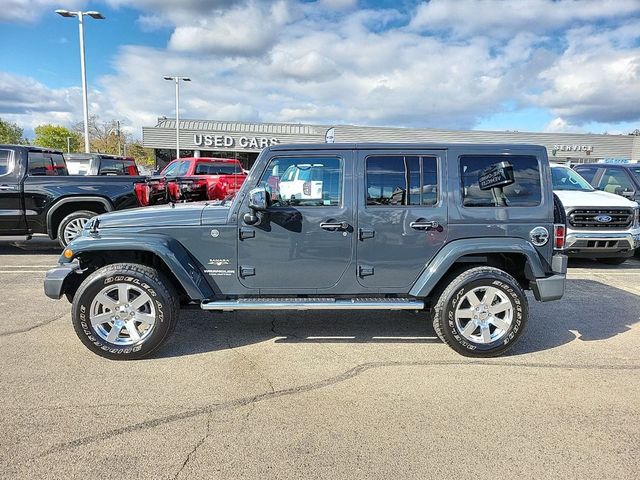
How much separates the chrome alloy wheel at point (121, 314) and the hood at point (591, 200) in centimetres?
690

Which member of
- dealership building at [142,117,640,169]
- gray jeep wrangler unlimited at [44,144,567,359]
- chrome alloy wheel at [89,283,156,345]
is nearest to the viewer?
chrome alloy wheel at [89,283,156,345]

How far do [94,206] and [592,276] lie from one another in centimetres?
871

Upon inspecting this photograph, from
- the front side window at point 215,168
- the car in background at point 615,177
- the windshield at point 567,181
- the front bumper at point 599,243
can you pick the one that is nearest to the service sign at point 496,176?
the front bumper at point 599,243

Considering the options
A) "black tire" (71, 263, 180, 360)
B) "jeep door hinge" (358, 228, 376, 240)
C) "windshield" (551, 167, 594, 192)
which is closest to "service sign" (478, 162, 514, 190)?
"jeep door hinge" (358, 228, 376, 240)

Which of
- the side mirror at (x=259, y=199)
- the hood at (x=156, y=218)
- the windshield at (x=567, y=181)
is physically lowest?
the hood at (x=156, y=218)

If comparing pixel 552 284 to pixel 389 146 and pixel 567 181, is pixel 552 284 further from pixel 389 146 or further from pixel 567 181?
pixel 567 181

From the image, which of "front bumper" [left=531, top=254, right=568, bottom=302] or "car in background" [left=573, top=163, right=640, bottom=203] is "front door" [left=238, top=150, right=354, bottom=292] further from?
"car in background" [left=573, top=163, right=640, bottom=203]

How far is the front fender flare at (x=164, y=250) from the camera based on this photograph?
3795mm

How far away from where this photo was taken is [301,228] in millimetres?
A: 3928

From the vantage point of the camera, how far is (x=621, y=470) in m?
2.53

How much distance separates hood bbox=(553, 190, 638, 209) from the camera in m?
7.67

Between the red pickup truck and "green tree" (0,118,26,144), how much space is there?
51.2m

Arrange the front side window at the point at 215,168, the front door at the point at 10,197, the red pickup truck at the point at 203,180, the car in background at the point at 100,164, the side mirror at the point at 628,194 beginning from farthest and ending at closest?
1. the car in background at the point at 100,164
2. the front side window at the point at 215,168
3. the side mirror at the point at 628,194
4. the front door at the point at 10,197
5. the red pickup truck at the point at 203,180

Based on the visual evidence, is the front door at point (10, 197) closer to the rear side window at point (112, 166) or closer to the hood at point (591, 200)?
the rear side window at point (112, 166)
